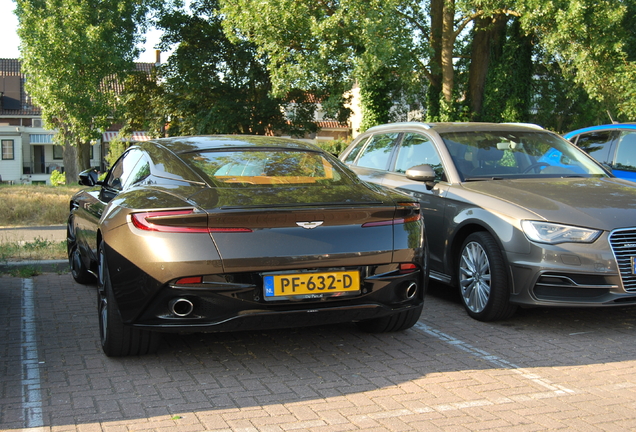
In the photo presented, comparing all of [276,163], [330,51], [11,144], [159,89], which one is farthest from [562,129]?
[11,144]

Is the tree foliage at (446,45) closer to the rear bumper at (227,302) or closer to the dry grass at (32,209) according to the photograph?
the dry grass at (32,209)

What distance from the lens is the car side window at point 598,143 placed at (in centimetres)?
924

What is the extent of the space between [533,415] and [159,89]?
43070mm

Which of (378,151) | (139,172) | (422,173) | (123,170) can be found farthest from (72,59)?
(139,172)

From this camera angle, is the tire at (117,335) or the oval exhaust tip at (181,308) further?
the tire at (117,335)

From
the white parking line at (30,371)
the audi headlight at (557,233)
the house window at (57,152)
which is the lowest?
the white parking line at (30,371)

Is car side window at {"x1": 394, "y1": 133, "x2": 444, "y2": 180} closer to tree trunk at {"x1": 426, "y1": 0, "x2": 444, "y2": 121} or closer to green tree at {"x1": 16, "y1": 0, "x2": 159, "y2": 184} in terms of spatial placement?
tree trunk at {"x1": 426, "y1": 0, "x2": 444, "y2": 121}

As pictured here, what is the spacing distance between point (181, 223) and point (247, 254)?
429 mm

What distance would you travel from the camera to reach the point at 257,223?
4.26m

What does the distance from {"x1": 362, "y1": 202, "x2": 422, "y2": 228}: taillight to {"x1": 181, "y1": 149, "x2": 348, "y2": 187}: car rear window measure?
60cm

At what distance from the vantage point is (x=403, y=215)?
471cm

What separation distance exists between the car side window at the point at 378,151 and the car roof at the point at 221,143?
2122 mm

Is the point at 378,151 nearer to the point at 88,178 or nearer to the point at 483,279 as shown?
the point at 483,279

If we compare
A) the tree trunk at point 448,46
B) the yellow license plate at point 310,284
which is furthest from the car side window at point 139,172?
the tree trunk at point 448,46
